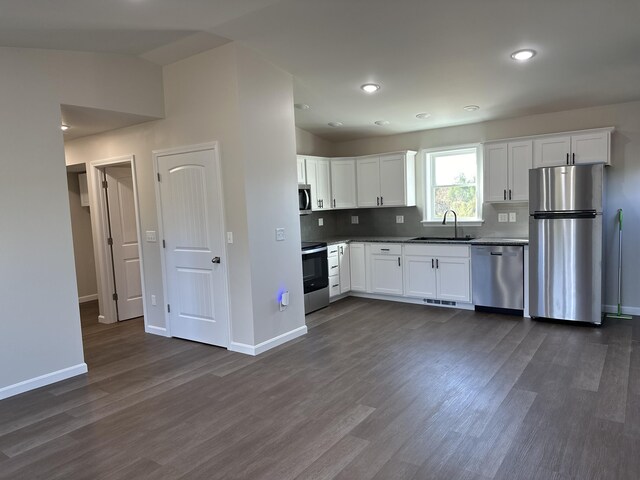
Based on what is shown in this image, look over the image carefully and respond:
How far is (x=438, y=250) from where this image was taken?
17.8 feet

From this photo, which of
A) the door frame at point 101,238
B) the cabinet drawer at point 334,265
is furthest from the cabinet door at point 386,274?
the door frame at point 101,238

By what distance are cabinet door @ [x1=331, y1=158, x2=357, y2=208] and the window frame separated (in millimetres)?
1025

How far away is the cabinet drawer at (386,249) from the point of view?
18.9 feet

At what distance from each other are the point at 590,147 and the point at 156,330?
5.23 m

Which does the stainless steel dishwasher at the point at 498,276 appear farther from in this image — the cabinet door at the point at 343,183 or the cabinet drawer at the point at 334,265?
the cabinet door at the point at 343,183

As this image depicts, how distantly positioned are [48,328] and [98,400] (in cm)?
83

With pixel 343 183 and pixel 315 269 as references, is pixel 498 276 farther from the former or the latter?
pixel 343 183

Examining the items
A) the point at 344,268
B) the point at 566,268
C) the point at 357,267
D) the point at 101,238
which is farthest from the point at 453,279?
the point at 101,238

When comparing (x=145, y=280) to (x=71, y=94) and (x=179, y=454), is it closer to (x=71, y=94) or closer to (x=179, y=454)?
(x=71, y=94)

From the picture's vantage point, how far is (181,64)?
4188 millimetres

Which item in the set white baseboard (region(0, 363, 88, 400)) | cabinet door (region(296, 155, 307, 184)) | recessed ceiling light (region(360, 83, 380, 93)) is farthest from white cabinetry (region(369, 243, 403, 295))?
white baseboard (region(0, 363, 88, 400))

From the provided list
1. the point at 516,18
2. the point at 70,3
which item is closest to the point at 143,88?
the point at 70,3

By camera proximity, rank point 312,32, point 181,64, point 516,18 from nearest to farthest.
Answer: point 516,18
point 312,32
point 181,64

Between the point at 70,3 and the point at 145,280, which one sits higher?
the point at 70,3
